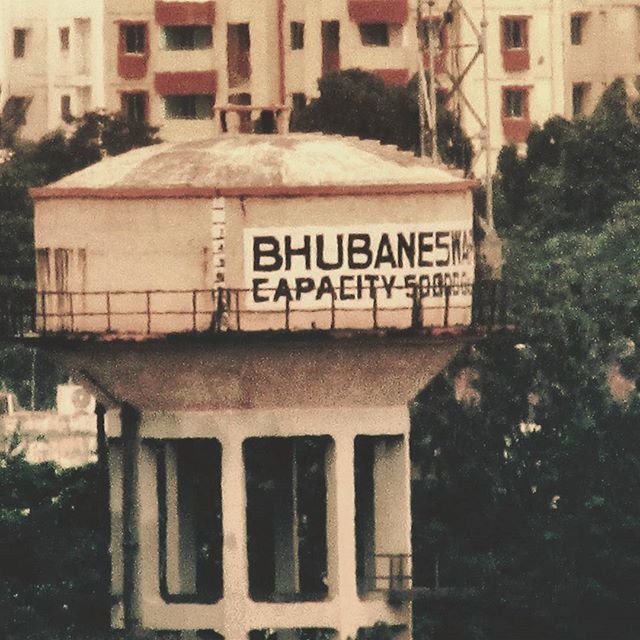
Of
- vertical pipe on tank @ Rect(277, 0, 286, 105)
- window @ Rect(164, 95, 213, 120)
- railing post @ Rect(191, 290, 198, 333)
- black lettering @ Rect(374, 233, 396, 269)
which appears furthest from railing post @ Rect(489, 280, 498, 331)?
window @ Rect(164, 95, 213, 120)

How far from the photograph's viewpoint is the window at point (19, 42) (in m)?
125

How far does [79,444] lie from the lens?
309 ft

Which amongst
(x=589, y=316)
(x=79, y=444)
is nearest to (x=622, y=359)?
(x=589, y=316)

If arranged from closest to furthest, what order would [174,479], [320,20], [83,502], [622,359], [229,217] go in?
[229,217] → [174,479] → [83,502] → [622,359] → [320,20]

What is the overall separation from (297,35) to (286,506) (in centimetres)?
5229

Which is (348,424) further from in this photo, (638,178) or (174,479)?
(638,178)

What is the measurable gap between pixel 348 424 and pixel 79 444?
3540cm

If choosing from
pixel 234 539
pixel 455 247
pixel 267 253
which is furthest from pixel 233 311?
pixel 234 539

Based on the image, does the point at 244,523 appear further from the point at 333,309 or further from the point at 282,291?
the point at 282,291

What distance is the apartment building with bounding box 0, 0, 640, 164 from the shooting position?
378 ft

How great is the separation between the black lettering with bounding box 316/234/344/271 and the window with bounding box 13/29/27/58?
68.3m

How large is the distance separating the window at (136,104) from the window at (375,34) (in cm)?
642

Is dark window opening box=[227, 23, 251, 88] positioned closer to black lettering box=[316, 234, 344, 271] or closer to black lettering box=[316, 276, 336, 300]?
black lettering box=[316, 276, 336, 300]

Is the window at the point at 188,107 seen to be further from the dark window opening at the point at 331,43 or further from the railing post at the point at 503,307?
the railing post at the point at 503,307
